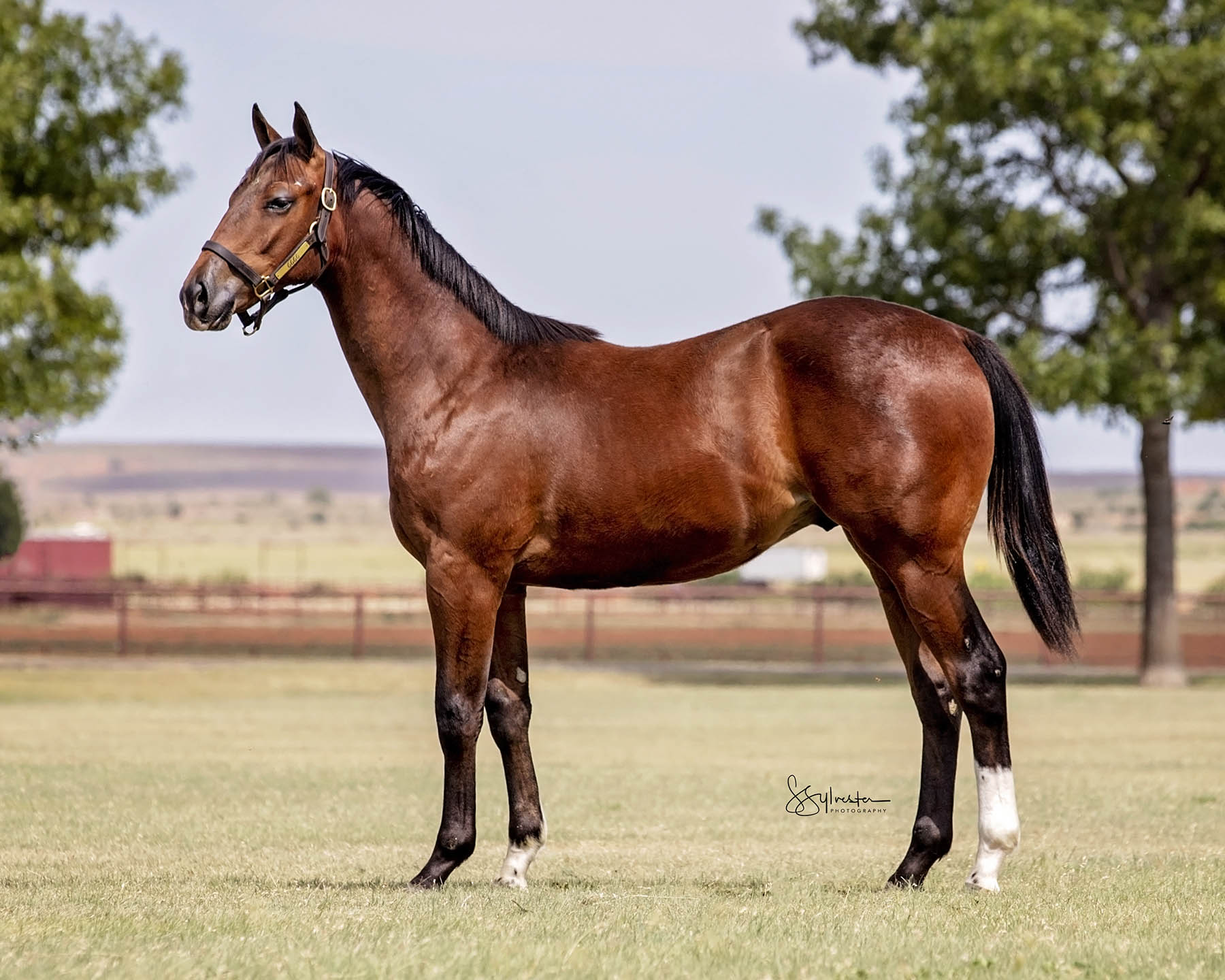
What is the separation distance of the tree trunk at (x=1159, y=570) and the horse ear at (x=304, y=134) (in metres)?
18.3

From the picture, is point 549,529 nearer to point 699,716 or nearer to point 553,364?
point 553,364

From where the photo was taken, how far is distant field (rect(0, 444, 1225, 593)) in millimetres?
73688

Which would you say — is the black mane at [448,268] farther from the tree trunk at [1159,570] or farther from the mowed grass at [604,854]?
the tree trunk at [1159,570]

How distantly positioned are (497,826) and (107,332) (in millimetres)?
12771

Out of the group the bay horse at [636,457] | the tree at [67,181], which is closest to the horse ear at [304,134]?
the bay horse at [636,457]

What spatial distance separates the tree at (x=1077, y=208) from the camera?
2111 cm

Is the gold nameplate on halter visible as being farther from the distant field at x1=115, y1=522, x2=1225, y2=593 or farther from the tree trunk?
the distant field at x1=115, y1=522, x2=1225, y2=593

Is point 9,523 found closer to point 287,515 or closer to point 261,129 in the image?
point 261,129

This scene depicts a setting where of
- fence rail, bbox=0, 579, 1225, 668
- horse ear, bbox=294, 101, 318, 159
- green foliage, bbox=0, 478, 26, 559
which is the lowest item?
fence rail, bbox=0, 579, 1225, 668

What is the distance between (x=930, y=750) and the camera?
6789 mm

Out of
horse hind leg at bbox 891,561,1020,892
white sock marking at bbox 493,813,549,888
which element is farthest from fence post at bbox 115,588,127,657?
horse hind leg at bbox 891,561,1020,892

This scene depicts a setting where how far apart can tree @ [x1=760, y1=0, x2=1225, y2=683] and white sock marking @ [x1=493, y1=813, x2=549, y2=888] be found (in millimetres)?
15497

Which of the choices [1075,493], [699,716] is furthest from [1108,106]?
[1075,493]

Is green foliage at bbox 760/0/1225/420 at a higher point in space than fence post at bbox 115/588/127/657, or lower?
higher
